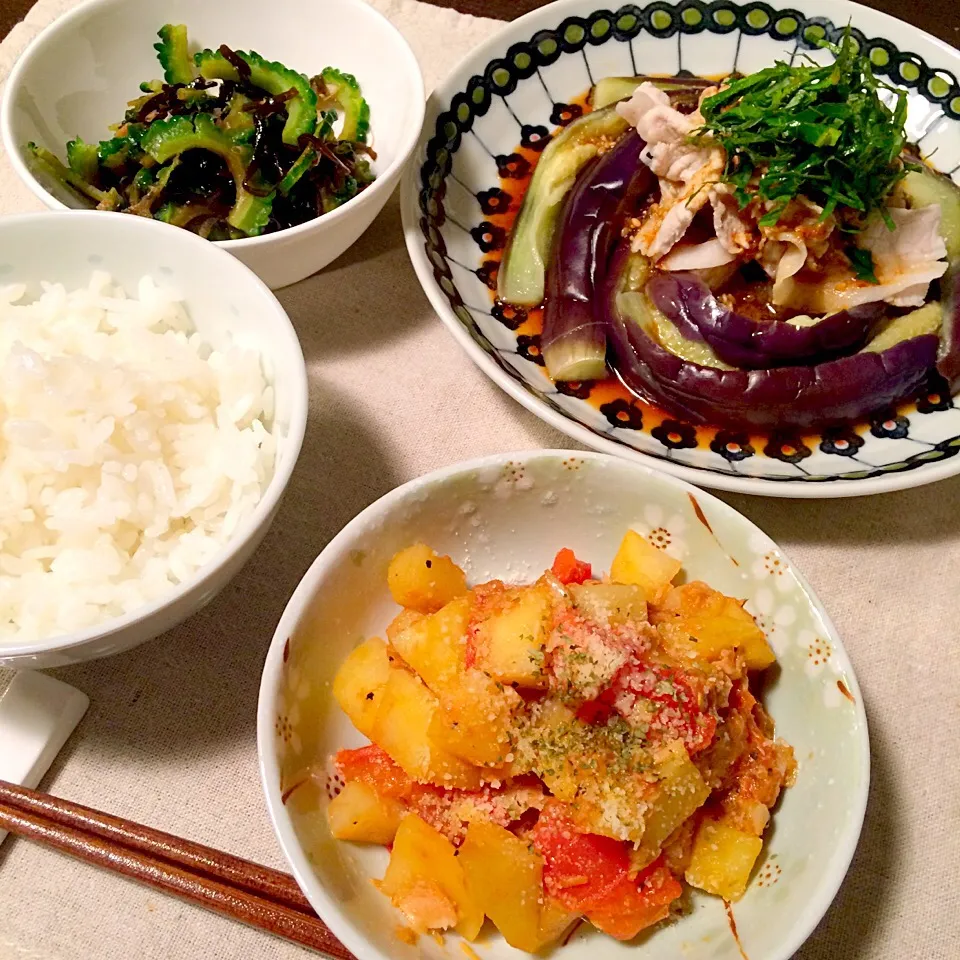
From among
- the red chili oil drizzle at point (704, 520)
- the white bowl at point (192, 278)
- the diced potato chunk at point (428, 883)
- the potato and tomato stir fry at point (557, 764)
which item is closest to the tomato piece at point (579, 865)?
the potato and tomato stir fry at point (557, 764)

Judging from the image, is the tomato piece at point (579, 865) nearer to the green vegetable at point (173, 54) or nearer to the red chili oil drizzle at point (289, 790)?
the red chili oil drizzle at point (289, 790)

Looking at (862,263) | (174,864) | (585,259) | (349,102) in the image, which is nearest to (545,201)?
(585,259)

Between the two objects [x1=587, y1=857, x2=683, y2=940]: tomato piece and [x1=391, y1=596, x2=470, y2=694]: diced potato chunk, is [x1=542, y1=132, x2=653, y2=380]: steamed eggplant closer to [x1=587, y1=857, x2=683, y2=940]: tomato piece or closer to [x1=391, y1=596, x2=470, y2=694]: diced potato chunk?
[x1=391, y1=596, x2=470, y2=694]: diced potato chunk

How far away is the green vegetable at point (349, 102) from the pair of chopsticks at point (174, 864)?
1.56 m

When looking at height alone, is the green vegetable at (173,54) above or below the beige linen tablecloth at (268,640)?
above

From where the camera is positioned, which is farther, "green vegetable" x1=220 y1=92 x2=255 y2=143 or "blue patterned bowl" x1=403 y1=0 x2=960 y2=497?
"green vegetable" x1=220 y1=92 x2=255 y2=143

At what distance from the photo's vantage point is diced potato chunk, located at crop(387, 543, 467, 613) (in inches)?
55.4

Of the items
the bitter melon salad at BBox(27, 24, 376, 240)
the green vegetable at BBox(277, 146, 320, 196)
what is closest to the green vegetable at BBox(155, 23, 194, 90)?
the bitter melon salad at BBox(27, 24, 376, 240)

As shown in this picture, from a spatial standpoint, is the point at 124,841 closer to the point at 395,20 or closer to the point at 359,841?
the point at 359,841

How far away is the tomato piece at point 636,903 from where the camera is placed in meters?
1.18

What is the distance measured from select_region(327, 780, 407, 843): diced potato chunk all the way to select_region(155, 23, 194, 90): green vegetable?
1709mm

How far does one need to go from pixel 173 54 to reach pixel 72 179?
1.38ft

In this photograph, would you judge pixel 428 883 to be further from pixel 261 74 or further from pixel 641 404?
pixel 261 74

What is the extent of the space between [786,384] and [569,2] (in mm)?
1267
